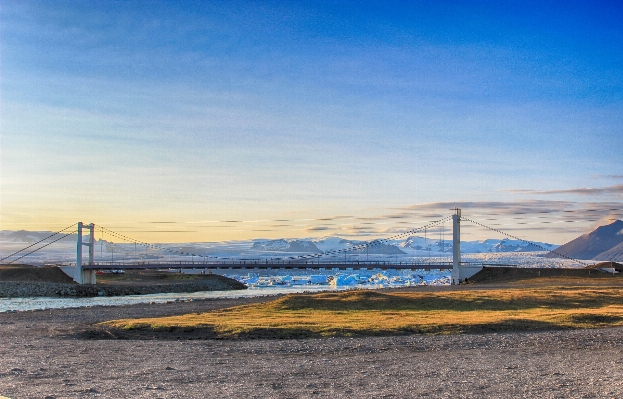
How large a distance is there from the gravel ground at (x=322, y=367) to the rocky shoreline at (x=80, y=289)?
192 ft

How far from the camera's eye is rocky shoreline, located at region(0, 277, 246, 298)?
81250 millimetres

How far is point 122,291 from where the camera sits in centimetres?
9050

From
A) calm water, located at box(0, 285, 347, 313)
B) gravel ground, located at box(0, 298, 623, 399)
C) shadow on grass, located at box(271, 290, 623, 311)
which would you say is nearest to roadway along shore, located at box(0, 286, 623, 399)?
gravel ground, located at box(0, 298, 623, 399)

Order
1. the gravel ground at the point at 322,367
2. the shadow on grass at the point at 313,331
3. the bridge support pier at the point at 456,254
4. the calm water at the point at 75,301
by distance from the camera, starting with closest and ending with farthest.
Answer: the gravel ground at the point at 322,367, the shadow on grass at the point at 313,331, the calm water at the point at 75,301, the bridge support pier at the point at 456,254

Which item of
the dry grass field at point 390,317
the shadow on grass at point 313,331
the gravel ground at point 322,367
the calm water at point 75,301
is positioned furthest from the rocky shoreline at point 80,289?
the gravel ground at point 322,367

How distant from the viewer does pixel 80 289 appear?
86.9m

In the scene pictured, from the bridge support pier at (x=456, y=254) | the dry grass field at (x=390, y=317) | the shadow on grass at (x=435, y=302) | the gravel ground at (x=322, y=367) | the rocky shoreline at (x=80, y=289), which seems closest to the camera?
the gravel ground at (x=322, y=367)

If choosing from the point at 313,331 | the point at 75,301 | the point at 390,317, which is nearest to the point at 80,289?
the point at 75,301

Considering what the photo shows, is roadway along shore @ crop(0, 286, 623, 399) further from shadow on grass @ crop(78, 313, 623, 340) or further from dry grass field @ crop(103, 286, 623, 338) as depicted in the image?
dry grass field @ crop(103, 286, 623, 338)

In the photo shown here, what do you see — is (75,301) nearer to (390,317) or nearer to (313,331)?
(390,317)

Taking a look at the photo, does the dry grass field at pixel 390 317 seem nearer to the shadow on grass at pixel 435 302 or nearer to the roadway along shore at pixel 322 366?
the shadow on grass at pixel 435 302

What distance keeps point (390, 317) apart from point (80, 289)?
205ft

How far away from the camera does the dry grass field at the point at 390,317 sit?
94.7 feet

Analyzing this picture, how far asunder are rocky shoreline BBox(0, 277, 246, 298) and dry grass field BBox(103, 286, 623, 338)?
161 ft
